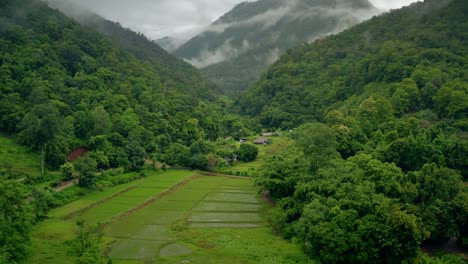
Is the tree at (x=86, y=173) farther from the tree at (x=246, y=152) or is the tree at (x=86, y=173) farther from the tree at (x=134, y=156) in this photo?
the tree at (x=246, y=152)

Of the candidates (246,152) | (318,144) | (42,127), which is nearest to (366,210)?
(318,144)

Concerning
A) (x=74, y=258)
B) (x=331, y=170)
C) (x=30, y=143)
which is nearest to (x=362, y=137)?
(x=331, y=170)

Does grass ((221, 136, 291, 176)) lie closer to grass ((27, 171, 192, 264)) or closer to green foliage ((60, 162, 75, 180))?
grass ((27, 171, 192, 264))

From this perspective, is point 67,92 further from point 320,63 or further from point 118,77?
point 320,63

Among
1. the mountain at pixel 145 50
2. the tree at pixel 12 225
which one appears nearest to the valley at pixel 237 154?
the tree at pixel 12 225

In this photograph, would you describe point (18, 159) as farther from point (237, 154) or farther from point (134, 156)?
point (237, 154)

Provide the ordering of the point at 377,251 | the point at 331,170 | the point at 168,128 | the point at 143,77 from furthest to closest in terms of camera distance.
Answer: the point at 143,77 → the point at 168,128 → the point at 331,170 → the point at 377,251
